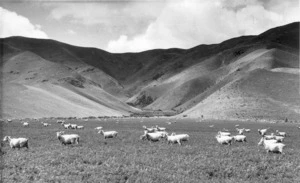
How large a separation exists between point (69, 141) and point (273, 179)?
18.9m

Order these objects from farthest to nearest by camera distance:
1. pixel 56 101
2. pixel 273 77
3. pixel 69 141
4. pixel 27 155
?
pixel 56 101 → pixel 273 77 → pixel 69 141 → pixel 27 155

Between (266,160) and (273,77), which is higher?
(273,77)

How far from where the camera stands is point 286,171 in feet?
61.1

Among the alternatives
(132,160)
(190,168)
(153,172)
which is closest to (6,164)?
(132,160)

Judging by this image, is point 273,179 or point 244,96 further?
point 244,96

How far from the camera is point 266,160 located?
21438 millimetres

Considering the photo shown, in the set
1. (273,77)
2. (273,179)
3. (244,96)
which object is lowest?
(273,179)

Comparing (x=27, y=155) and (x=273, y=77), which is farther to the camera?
(x=273, y=77)

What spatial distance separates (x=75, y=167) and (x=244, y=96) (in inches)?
4721

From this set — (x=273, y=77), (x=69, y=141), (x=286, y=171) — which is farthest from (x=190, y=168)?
(x=273, y=77)

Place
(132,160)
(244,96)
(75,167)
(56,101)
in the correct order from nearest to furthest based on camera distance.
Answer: (75,167)
(132,160)
(244,96)
(56,101)

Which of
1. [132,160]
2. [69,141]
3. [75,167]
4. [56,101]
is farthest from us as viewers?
[56,101]

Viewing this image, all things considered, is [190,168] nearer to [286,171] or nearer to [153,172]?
[153,172]

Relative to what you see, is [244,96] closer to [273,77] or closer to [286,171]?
[273,77]
